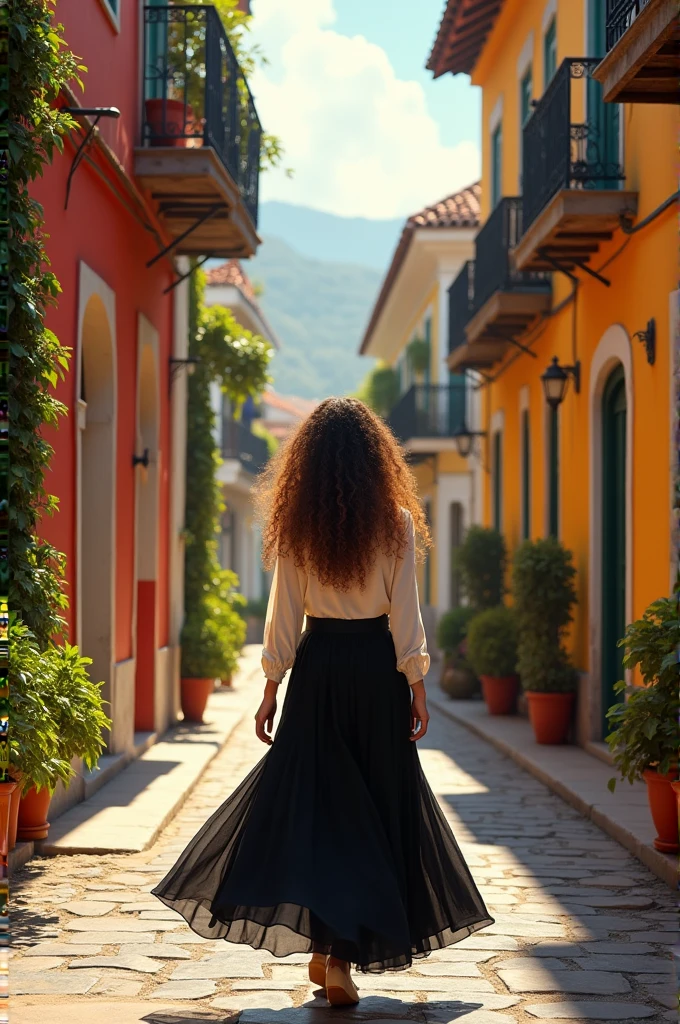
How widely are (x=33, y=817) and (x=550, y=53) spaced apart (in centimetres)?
1043

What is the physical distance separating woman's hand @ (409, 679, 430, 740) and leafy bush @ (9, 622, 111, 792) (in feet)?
6.18

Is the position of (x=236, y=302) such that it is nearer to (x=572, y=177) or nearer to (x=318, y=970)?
(x=572, y=177)

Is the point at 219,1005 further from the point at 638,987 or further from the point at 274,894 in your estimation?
the point at 638,987

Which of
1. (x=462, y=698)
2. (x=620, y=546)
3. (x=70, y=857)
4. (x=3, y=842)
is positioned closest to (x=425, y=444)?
(x=462, y=698)

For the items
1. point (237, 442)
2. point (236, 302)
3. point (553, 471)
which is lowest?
point (553, 471)

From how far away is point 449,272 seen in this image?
25.6 meters

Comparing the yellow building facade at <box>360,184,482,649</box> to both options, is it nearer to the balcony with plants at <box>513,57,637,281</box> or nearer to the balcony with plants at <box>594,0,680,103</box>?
the balcony with plants at <box>513,57,637,281</box>

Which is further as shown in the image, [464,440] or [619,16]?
[464,440]

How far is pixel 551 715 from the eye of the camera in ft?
40.7

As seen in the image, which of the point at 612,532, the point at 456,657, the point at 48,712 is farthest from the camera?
the point at 456,657

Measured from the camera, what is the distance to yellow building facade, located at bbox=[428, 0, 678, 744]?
9.47 m

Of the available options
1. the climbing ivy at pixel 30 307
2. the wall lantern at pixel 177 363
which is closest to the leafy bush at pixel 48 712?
the climbing ivy at pixel 30 307

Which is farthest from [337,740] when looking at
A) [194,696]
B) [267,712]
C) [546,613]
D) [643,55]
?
[194,696]

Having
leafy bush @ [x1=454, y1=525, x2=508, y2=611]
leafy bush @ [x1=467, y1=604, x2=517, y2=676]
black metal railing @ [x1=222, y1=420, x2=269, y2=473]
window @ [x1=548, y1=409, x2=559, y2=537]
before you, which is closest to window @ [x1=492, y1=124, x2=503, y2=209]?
leafy bush @ [x1=454, y1=525, x2=508, y2=611]
